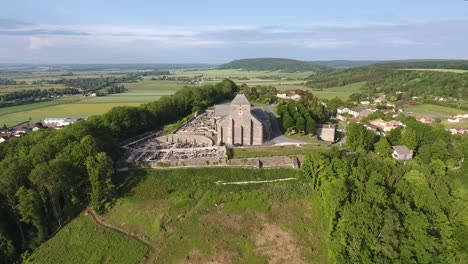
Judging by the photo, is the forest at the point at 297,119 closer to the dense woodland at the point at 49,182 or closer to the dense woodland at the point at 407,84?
the dense woodland at the point at 49,182

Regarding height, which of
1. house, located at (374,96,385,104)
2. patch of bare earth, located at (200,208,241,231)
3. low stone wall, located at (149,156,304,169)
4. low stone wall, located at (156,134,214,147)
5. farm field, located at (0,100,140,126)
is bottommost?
patch of bare earth, located at (200,208,241,231)

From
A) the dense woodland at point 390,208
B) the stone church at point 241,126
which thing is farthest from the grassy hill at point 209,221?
the stone church at point 241,126

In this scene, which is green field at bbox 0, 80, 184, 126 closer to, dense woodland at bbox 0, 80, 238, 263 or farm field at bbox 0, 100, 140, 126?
farm field at bbox 0, 100, 140, 126

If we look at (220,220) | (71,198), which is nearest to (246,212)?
(220,220)

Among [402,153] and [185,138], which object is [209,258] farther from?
[402,153]

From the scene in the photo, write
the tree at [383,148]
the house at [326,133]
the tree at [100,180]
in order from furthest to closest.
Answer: the house at [326,133]
the tree at [383,148]
the tree at [100,180]

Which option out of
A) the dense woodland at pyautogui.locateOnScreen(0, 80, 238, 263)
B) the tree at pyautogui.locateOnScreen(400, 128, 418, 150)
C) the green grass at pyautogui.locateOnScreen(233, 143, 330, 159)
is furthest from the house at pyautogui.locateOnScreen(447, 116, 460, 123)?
the dense woodland at pyautogui.locateOnScreen(0, 80, 238, 263)

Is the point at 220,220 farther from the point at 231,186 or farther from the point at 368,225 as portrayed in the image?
the point at 368,225
